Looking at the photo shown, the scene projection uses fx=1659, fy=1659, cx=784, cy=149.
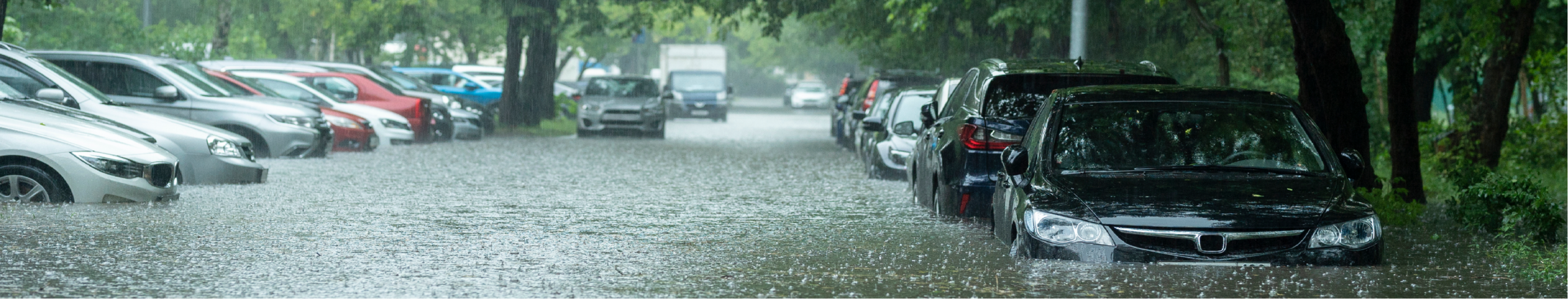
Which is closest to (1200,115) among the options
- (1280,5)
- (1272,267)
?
(1272,267)

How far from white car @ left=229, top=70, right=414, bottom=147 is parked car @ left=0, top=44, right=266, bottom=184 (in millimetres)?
6731

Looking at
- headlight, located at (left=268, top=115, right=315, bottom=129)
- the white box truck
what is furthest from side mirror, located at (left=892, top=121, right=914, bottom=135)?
the white box truck

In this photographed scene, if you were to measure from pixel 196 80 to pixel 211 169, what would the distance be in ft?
14.6

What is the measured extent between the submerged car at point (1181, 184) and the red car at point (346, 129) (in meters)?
12.6

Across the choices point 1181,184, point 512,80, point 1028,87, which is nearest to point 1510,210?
point 1028,87

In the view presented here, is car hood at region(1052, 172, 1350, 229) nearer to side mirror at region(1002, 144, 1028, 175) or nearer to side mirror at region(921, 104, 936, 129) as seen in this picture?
side mirror at region(1002, 144, 1028, 175)

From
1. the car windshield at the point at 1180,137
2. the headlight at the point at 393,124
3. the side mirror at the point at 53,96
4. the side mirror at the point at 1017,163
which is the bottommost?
the headlight at the point at 393,124

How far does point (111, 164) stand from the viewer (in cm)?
1116

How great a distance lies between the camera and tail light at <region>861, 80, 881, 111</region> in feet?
76.0

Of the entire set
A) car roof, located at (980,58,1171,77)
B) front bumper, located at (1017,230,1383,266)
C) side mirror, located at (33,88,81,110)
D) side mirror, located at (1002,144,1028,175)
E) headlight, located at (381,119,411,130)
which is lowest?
headlight, located at (381,119,411,130)

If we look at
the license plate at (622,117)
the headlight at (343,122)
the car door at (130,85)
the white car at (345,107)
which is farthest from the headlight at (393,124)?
the license plate at (622,117)

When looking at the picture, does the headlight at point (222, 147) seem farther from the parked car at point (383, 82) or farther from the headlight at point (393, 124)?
the parked car at point (383, 82)

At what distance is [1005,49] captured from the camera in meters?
29.8

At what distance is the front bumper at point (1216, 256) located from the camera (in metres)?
7.03
